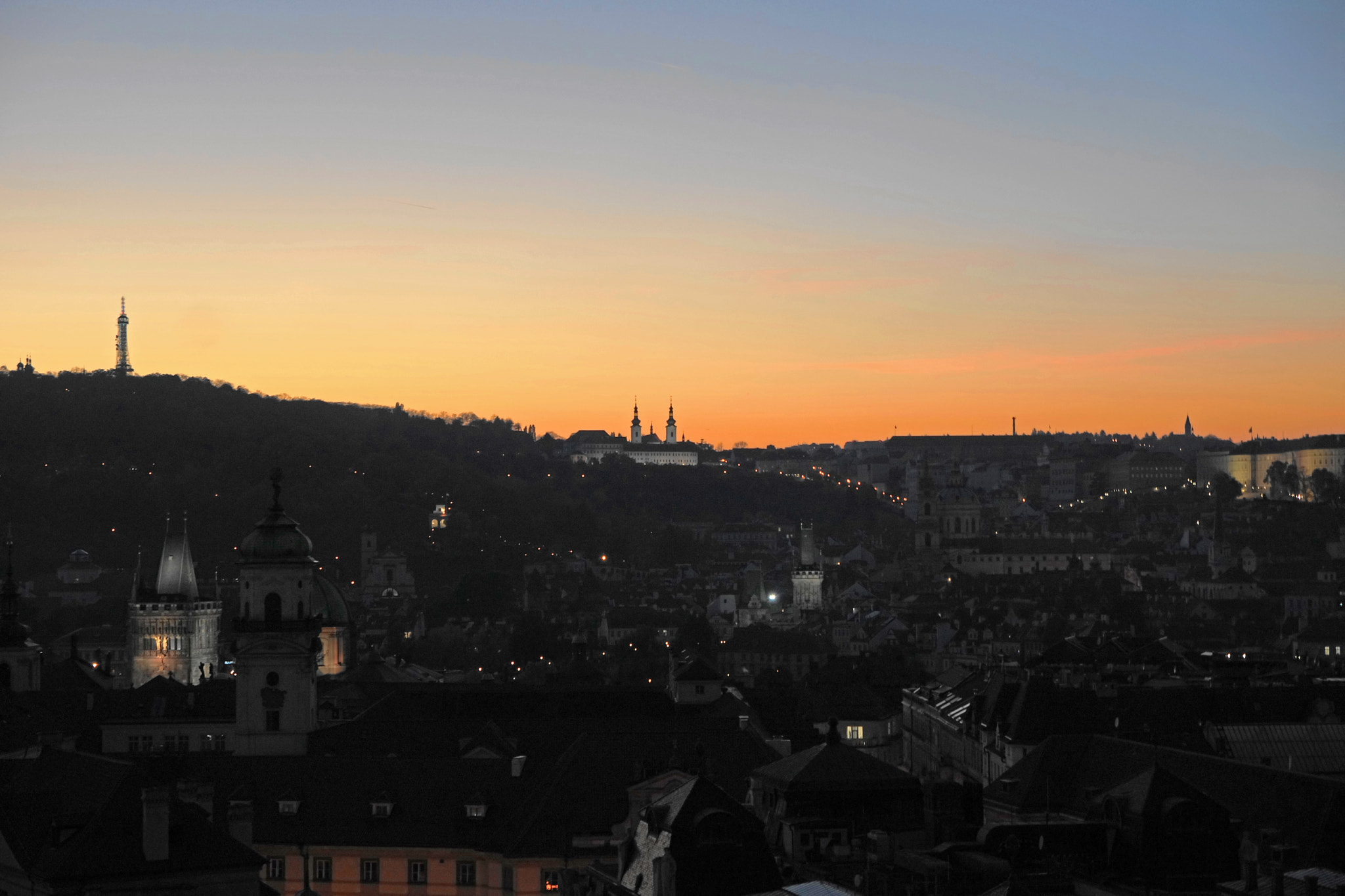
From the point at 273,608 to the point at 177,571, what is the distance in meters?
60.3

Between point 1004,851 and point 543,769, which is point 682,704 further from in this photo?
point 1004,851

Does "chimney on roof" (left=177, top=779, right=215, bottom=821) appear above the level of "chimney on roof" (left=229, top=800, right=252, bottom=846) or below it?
above

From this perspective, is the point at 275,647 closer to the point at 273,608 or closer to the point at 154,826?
the point at 273,608

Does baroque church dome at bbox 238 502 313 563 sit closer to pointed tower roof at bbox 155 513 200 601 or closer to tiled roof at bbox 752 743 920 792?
tiled roof at bbox 752 743 920 792

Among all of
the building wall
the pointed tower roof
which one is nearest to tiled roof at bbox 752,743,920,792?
the building wall

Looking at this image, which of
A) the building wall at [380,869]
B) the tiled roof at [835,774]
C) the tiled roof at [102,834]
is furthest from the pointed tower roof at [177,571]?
the tiled roof at [102,834]

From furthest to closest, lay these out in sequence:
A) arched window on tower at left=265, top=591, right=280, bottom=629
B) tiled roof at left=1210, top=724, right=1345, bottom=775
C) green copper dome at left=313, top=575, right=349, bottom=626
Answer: green copper dome at left=313, top=575, right=349, bottom=626 → arched window on tower at left=265, top=591, right=280, bottom=629 → tiled roof at left=1210, top=724, right=1345, bottom=775

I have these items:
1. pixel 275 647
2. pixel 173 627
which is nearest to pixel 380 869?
pixel 275 647

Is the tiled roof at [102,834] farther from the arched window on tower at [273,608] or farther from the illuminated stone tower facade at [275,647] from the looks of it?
the arched window on tower at [273,608]

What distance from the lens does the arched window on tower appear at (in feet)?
195

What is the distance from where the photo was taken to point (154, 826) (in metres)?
36.8

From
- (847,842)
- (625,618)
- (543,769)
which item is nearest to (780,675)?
(625,618)

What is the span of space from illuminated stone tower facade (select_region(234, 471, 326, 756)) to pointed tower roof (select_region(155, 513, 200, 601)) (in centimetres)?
5799

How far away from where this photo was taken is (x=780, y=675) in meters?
117
